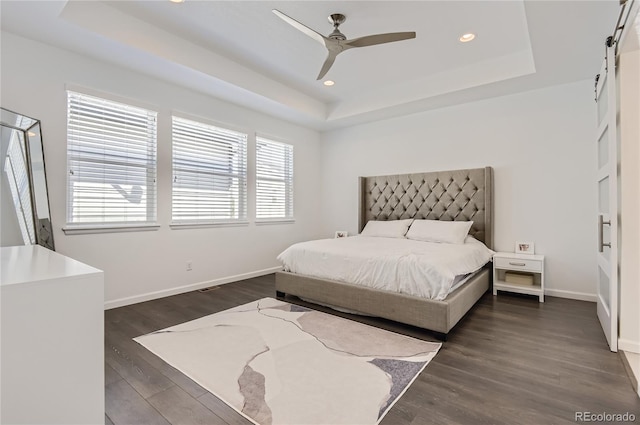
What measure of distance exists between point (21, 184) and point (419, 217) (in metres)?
4.49

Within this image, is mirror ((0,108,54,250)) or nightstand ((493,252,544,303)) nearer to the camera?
mirror ((0,108,54,250))

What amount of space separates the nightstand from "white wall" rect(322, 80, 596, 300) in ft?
0.88

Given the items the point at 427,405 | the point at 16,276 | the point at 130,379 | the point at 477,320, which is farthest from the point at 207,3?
the point at 477,320

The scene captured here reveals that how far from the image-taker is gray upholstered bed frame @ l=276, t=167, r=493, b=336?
258cm

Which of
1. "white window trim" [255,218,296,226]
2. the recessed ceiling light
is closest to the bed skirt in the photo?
"white window trim" [255,218,296,226]

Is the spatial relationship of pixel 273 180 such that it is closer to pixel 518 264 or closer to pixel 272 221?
pixel 272 221

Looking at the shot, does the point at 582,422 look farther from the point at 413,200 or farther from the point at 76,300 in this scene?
the point at 413,200

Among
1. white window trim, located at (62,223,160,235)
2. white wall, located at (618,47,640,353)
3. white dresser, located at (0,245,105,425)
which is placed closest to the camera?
white dresser, located at (0,245,105,425)

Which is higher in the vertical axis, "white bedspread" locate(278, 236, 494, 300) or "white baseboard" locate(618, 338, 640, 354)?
"white bedspread" locate(278, 236, 494, 300)

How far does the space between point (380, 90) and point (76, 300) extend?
14.5 feet

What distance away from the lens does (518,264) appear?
3594mm

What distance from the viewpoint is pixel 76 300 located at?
1076mm

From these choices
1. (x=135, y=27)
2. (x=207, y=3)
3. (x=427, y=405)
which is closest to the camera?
(x=427, y=405)

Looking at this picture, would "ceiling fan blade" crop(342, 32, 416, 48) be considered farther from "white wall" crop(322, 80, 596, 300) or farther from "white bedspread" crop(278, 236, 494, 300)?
"white wall" crop(322, 80, 596, 300)
